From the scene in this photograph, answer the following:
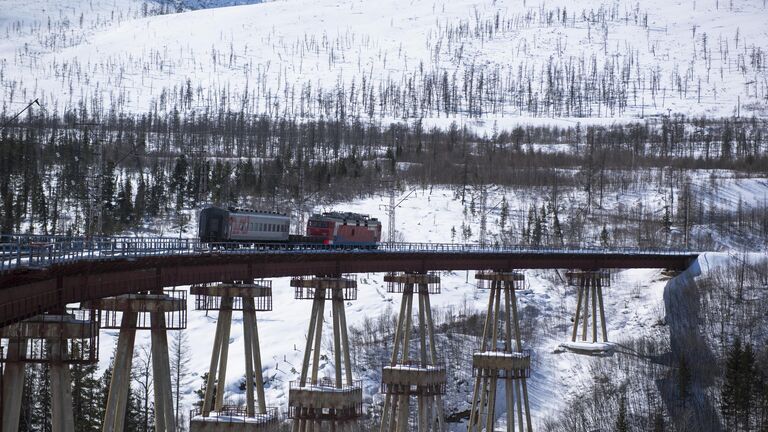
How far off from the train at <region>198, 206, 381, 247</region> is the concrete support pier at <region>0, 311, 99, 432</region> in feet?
Result: 96.1

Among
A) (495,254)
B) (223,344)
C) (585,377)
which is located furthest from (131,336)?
(585,377)

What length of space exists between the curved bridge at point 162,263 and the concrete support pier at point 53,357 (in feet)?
2.27

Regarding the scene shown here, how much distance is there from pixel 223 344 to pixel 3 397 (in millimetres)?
16197

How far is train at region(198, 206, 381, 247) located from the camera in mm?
61469

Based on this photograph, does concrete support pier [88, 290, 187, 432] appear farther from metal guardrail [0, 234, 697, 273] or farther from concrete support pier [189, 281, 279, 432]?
concrete support pier [189, 281, 279, 432]

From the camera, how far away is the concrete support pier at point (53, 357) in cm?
2962

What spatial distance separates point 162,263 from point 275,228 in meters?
25.5

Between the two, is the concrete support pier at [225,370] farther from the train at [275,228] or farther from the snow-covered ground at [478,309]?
the snow-covered ground at [478,309]

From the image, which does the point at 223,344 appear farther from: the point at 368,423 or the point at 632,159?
the point at 632,159

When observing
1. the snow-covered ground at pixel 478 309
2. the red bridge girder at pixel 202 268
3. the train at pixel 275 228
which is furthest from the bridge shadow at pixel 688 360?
the train at pixel 275 228

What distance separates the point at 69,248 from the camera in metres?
35.5

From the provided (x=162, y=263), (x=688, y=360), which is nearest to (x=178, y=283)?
(x=162, y=263)

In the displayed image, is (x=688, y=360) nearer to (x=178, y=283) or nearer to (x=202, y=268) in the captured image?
(x=202, y=268)

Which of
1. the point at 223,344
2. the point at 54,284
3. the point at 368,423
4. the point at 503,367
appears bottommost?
the point at 368,423
